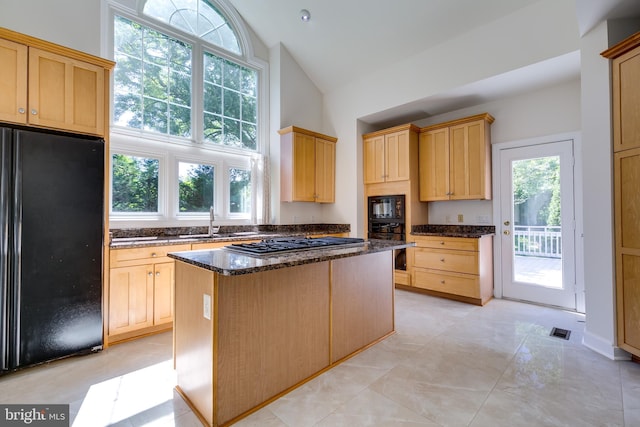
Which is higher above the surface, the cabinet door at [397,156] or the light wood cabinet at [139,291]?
the cabinet door at [397,156]

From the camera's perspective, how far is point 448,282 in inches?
156

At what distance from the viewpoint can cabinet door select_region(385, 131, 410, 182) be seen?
441 centimetres

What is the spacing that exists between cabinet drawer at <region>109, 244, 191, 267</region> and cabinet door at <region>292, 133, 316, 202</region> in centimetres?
202

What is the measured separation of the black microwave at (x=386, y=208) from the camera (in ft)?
14.9

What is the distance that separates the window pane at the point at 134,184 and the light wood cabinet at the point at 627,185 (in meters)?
4.62

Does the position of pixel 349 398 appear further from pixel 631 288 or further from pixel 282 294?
pixel 631 288

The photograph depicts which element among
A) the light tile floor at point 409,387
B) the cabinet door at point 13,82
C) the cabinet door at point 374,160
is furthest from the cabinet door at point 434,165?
the cabinet door at point 13,82

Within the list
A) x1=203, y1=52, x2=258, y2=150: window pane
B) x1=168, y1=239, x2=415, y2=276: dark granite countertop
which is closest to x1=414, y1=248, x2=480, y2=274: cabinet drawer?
x1=168, y1=239, x2=415, y2=276: dark granite countertop

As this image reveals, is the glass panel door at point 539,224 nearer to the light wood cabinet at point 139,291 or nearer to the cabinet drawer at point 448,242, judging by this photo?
the cabinet drawer at point 448,242

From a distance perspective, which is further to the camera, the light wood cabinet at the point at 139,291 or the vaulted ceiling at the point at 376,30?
the vaulted ceiling at the point at 376,30

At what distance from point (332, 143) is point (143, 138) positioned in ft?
9.41

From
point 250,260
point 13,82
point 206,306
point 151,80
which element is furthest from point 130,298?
point 151,80

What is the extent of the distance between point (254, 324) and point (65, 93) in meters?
2.43

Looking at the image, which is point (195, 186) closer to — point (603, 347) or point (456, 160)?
point (456, 160)
